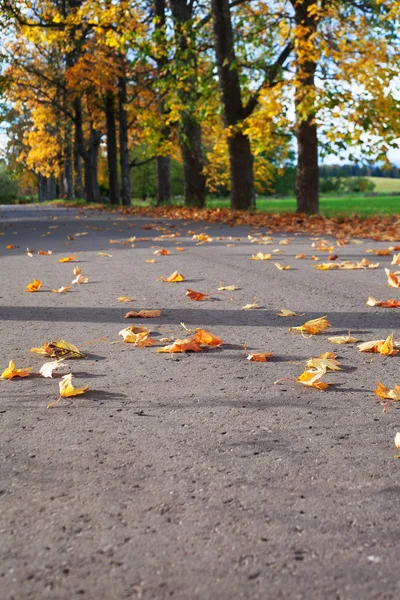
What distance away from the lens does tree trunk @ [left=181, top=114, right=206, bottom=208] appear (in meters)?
24.7

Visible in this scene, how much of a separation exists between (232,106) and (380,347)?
1684 cm

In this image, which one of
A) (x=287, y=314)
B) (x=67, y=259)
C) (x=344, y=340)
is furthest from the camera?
(x=67, y=259)

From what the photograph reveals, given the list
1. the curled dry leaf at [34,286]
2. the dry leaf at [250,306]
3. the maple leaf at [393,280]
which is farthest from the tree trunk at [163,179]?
the dry leaf at [250,306]

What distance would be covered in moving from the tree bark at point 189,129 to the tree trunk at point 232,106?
2.58ft

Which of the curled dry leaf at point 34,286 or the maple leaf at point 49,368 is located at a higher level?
the curled dry leaf at point 34,286

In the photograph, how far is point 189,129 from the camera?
24.7 meters

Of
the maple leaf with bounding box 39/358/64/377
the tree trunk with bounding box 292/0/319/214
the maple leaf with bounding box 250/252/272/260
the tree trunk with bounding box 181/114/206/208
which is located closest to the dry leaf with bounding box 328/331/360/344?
the maple leaf with bounding box 39/358/64/377

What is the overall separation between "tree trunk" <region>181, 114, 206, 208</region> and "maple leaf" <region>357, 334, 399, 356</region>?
20670mm

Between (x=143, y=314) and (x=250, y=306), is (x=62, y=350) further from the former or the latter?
(x=250, y=306)

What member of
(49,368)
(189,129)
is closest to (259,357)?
(49,368)

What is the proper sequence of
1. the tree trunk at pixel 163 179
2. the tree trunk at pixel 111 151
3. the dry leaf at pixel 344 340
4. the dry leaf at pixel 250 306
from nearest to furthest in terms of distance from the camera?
the dry leaf at pixel 344 340
the dry leaf at pixel 250 306
the tree trunk at pixel 163 179
the tree trunk at pixel 111 151

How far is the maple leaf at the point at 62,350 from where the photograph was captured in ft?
13.9

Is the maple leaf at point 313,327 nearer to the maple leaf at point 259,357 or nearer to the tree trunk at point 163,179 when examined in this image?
the maple leaf at point 259,357

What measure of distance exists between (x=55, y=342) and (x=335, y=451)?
7.04 ft
